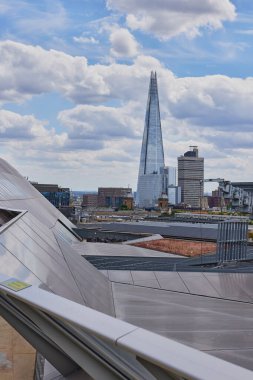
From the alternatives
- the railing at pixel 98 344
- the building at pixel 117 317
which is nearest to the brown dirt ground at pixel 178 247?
the building at pixel 117 317

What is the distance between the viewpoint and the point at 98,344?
3.90m

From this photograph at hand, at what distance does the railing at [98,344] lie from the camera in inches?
115

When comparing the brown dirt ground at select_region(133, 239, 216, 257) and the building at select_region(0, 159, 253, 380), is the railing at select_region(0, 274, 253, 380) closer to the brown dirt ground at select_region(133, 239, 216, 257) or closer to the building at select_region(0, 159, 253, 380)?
the building at select_region(0, 159, 253, 380)

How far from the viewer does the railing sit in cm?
292

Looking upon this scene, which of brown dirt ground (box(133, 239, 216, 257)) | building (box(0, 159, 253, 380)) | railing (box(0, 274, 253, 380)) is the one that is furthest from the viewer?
brown dirt ground (box(133, 239, 216, 257))

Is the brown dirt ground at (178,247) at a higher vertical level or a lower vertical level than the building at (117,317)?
lower

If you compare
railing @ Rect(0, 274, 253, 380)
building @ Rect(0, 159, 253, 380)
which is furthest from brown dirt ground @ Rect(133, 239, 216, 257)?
railing @ Rect(0, 274, 253, 380)

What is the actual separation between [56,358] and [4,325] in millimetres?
11842

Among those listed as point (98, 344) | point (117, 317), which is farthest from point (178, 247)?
point (98, 344)

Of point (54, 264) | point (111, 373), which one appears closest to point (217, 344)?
point (54, 264)

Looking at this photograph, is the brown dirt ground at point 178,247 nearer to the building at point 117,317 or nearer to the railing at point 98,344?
the building at point 117,317

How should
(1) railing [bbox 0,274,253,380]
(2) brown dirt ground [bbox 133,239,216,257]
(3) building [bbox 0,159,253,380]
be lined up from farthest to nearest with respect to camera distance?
(2) brown dirt ground [bbox 133,239,216,257]
(3) building [bbox 0,159,253,380]
(1) railing [bbox 0,274,253,380]

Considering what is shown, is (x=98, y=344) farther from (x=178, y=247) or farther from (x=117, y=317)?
(x=178, y=247)

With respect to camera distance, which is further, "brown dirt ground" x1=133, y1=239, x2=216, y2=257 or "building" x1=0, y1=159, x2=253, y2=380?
"brown dirt ground" x1=133, y1=239, x2=216, y2=257
